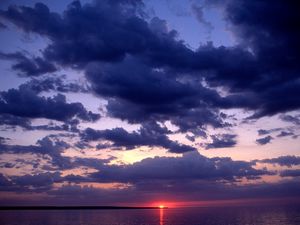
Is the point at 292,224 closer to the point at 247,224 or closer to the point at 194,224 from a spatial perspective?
the point at 247,224

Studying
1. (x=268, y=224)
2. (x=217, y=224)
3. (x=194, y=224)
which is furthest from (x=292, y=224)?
(x=194, y=224)

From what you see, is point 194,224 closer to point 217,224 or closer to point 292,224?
point 217,224

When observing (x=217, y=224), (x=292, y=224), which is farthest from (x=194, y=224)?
(x=292, y=224)

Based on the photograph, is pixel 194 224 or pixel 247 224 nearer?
pixel 247 224

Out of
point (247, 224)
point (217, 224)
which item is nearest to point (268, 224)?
point (247, 224)

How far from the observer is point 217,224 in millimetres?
171250

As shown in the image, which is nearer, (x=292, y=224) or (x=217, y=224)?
(x=292, y=224)

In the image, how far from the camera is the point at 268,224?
161250mm

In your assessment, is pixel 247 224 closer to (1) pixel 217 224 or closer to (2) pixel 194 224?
(1) pixel 217 224

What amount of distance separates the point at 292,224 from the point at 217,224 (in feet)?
117

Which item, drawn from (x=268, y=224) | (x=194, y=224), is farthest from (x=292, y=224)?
(x=194, y=224)

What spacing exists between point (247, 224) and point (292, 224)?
2015cm

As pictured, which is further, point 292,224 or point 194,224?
point 194,224

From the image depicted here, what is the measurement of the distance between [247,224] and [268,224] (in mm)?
9754
